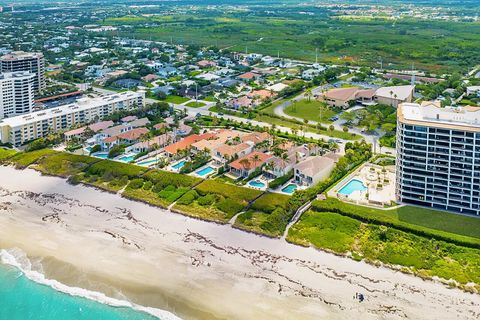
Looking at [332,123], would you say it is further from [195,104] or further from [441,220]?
[441,220]

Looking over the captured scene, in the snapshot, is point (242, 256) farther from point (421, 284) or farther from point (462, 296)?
point (462, 296)

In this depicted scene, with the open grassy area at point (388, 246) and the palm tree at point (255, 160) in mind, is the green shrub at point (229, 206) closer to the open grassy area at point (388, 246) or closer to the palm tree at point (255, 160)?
the open grassy area at point (388, 246)

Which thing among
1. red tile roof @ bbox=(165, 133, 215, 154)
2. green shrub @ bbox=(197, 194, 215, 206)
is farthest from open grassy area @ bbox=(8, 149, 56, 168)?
→ green shrub @ bbox=(197, 194, 215, 206)

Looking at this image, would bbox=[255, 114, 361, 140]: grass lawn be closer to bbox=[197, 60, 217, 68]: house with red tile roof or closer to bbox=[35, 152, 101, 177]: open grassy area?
bbox=[35, 152, 101, 177]: open grassy area

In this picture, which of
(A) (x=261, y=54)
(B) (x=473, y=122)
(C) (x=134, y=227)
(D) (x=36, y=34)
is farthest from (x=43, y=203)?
(D) (x=36, y=34)

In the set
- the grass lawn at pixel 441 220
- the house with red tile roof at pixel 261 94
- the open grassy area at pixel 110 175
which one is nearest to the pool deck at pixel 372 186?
the grass lawn at pixel 441 220


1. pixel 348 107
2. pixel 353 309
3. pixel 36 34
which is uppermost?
pixel 36 34
